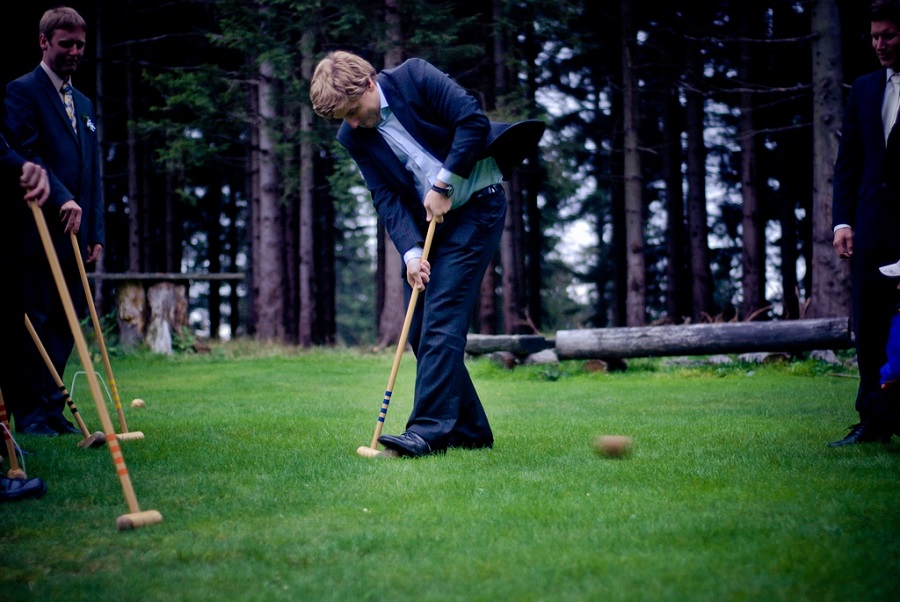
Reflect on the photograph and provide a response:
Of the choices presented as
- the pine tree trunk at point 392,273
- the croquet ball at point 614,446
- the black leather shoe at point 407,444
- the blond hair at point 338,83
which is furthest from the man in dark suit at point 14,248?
the pine tree trunk at point 392,273

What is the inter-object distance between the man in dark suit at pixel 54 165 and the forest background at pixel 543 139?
9099 millimetres

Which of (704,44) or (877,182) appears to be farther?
(704,44)

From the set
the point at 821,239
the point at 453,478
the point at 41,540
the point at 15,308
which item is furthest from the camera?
the point at 821,239

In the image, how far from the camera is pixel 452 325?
14.6 ft

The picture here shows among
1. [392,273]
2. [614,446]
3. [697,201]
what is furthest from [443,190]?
[697,201]

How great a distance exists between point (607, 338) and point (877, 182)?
5.67 m

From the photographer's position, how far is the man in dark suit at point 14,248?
348 centimetres

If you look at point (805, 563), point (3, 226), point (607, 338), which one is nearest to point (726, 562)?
point (805, 563)

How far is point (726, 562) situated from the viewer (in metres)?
2.45

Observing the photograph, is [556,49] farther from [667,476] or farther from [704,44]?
[667,476]

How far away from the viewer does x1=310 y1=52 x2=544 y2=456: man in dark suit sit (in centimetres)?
431

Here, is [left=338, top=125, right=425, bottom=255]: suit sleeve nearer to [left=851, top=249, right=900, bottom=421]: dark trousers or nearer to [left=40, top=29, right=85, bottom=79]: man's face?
[left=40, top=29, right=85, bottom=79]: man's face

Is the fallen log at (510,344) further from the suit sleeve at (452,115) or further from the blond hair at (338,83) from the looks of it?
the blond hair at (338,83)

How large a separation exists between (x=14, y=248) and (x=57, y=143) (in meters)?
1.65
